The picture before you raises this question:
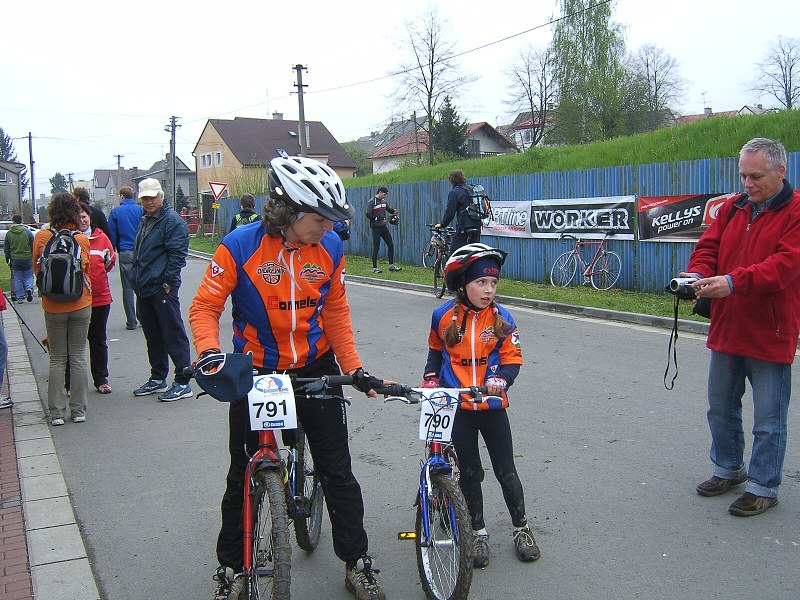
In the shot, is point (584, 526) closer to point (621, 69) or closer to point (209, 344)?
point (209, 344)

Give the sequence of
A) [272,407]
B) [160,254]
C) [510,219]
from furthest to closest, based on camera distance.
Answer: [510,219], [160,254], [272,407]

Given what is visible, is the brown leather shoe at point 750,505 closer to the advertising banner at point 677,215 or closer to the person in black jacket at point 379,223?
the advertising banner at point 677,215

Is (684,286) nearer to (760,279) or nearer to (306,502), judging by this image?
(760,279)

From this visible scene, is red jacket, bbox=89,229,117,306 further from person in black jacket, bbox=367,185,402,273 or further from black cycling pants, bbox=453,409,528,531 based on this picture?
person in black jacket, bbox=367,185,402,273

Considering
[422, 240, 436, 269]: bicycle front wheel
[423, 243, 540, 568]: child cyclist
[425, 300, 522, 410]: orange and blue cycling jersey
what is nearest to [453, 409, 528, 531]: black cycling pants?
[423, 243, 540, 568]: child cyclist

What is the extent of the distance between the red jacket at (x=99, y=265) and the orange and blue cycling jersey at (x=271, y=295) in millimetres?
4879

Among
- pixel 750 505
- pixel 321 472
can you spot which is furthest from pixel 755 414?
pixel 321 472

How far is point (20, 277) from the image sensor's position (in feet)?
55.7

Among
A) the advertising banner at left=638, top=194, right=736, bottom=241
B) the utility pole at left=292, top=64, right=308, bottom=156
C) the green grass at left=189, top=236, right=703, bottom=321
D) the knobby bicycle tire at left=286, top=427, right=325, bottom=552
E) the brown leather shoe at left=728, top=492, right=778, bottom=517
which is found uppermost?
the utility pole at left=292, top=64, right=308, bottom=156

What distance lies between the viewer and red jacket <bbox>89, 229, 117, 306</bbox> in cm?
792

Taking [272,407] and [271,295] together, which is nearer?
[272,407]

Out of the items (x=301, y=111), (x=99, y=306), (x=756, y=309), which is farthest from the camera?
(x=301, y=111)

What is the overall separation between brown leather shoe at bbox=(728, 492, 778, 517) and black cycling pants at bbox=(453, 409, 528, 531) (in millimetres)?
1376

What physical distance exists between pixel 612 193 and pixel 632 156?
241 centimetres
